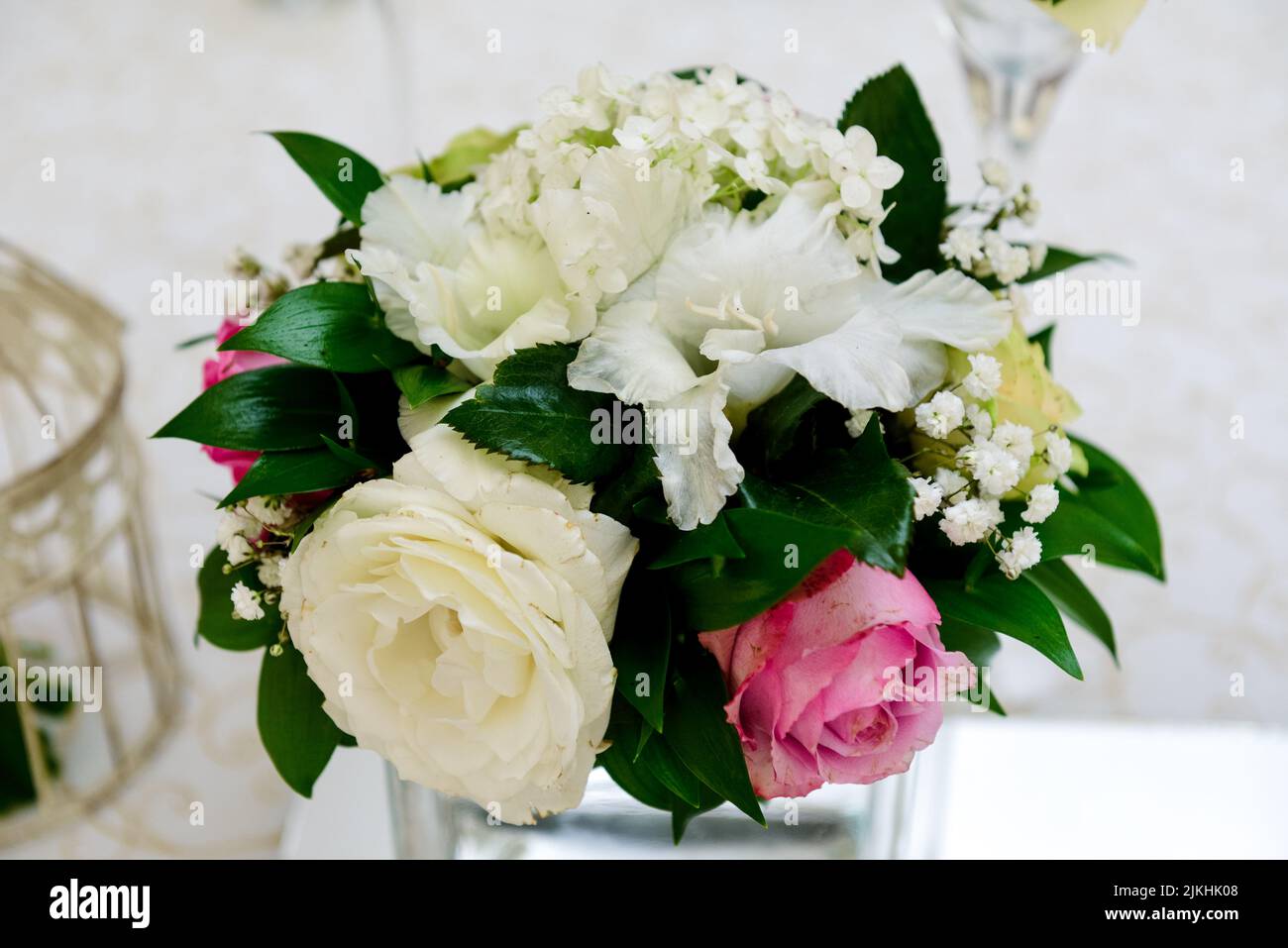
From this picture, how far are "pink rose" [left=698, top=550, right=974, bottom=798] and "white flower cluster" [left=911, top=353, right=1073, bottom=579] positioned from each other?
0.08 ft

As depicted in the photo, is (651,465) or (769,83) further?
(769,83)

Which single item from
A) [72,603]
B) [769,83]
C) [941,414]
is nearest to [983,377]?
[941,414]

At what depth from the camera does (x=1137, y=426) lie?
37.3 inches

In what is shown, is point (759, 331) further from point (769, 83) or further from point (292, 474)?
point (769, 83)

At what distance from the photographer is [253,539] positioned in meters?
0.37

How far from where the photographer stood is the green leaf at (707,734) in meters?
0.35

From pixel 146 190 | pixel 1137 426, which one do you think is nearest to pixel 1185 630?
pixel 1137 426

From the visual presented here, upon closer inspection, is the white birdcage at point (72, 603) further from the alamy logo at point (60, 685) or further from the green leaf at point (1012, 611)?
the green leaf at point (1012, 611)

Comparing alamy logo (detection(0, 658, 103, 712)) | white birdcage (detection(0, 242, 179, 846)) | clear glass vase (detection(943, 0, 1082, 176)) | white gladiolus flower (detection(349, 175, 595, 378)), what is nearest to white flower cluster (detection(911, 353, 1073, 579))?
white gladiolus flower (detection(349, 175, 595, 378))

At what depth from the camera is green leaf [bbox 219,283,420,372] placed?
0.36 m

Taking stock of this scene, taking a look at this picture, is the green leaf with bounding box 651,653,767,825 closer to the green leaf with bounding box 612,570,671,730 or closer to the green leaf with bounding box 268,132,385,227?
the green leaf with bounding box 612,570,671,730

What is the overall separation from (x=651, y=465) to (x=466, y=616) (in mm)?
67

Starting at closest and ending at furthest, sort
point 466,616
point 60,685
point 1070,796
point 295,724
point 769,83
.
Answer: point 466,616, point 295,724, point 1070,796, point 60,685, point 769,83
